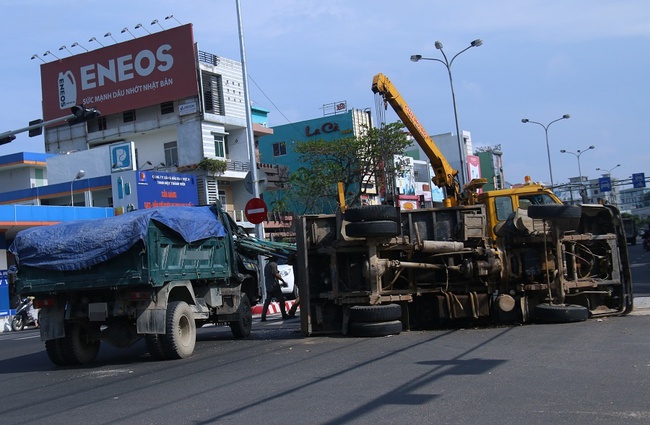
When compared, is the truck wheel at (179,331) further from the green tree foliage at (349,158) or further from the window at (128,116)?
the window at (128,116)

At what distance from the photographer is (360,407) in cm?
701

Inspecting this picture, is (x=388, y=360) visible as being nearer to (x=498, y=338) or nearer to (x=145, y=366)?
(x=498, y=338)

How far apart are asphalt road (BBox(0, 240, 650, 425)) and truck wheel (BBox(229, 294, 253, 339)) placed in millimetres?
1098

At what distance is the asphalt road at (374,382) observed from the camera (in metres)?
6.70

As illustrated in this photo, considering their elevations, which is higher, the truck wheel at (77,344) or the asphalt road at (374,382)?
the truck wheel at (77,344)

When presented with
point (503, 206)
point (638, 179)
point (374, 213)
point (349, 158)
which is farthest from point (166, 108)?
point (638, 179)

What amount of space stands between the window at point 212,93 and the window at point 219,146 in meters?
1.62

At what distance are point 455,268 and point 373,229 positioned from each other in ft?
5.88

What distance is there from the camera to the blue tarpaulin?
1083 cm

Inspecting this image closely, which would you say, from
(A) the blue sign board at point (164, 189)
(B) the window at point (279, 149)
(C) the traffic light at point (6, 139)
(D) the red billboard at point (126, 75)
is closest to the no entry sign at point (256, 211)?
(C) the traffic light at point (6, 139)

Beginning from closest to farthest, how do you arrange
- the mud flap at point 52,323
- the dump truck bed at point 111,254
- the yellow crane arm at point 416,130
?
the dump truck bed at point 111,254, the mud flap at point 52,323, the yellow crane arm at point 416,130

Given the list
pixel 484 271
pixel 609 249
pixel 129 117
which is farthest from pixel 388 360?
pixel 129 117

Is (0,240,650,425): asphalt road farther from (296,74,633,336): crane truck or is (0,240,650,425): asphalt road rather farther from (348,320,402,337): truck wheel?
(296,74,633,336): crane truck

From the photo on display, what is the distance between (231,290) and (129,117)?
4069 centimetres
